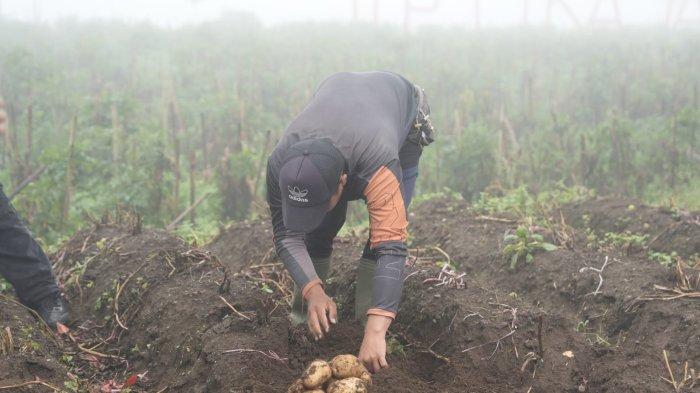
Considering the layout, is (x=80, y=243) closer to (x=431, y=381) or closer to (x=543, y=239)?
(x=431, y=381)

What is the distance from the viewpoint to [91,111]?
10.4 metres

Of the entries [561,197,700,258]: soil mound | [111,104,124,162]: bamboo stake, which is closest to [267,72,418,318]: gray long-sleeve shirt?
[561,197,700,258]: soil mound

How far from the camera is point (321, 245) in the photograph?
13.5 ft

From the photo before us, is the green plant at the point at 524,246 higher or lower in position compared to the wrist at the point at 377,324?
lower

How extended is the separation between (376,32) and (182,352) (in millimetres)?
23212

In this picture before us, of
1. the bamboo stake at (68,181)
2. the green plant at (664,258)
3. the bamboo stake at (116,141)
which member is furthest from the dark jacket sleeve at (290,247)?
the bamboo stake at (116,141)

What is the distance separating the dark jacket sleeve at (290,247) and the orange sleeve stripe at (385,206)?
35 cm

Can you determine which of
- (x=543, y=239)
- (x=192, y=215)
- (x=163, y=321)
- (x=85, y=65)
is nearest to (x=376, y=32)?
(x=85, y=65)

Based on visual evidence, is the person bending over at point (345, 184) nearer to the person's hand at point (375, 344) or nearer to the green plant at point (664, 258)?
the person's hand at point (375, 344)

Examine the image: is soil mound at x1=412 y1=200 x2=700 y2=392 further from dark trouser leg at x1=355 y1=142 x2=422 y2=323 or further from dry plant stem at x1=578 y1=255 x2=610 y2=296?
dark trouser leg at x1=355 y1=142 x2=422 y2=323

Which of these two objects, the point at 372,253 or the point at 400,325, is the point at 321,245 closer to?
the point at 372,253

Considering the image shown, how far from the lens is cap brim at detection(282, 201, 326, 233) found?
3102mm

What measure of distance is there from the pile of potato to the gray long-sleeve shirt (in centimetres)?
28

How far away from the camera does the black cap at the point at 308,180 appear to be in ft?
9.89
